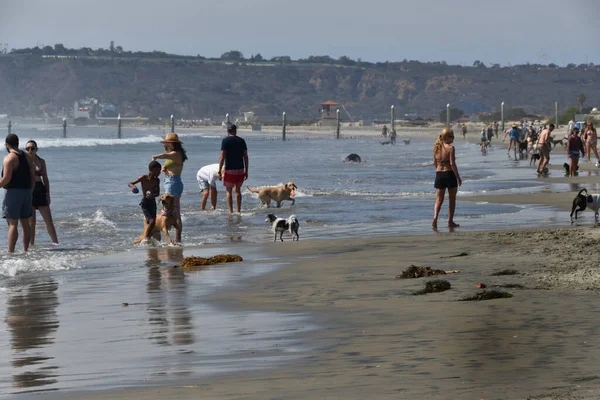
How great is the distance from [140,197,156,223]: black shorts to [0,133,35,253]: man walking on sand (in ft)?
5.04

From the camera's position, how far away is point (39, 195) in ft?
46.1

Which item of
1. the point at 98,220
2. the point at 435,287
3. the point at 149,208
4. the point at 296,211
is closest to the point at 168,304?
the point at 435,287

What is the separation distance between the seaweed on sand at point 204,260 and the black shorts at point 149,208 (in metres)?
1.86

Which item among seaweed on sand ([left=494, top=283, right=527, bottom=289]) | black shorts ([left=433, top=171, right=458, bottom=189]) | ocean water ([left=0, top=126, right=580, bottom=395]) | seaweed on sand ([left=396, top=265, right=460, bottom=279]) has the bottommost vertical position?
ocean water ([left=0, top=126, right=580, bottom=395])

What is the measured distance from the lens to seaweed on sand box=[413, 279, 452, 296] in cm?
895

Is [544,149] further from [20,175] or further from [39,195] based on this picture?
[20,175]

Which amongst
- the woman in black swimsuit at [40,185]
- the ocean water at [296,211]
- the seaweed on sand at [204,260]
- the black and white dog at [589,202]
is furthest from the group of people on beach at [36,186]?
the black and white dog at [589,202]

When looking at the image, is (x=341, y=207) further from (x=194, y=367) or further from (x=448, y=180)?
(x=194, y=367)

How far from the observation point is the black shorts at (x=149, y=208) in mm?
14188

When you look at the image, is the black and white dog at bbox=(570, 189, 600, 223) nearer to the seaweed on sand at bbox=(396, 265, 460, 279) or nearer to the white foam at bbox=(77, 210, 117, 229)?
the seaweed on sand at bbox=(396, 265, 460, 279)

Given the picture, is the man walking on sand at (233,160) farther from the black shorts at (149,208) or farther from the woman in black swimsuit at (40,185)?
the woman in black swimsuit at (40,185)

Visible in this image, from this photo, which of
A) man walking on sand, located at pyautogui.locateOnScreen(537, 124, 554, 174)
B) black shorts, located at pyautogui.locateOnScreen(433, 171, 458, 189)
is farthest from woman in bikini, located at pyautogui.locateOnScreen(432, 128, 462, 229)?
man walking on sand, located at pyautogui.locateOnScreen(537, 124, 554, 174)

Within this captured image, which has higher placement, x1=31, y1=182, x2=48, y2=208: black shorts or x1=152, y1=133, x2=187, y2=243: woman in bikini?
x1=152, y1=133, x2=187, y2=243: woman in bikini

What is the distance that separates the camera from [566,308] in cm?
767
